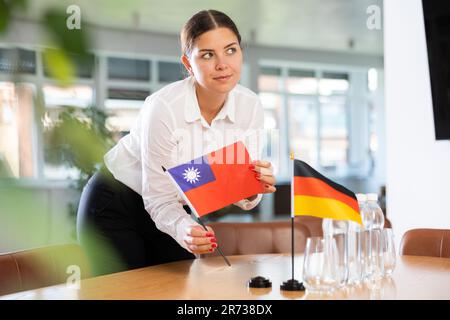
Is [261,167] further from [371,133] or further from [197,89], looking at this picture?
[371,133]

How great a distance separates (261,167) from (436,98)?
1.90 meters

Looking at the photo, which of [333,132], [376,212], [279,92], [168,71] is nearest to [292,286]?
[376,212]

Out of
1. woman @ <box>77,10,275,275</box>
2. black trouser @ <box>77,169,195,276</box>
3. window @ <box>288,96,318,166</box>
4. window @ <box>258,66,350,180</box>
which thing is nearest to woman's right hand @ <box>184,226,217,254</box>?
woman @ <box>77,10,275,275</box>

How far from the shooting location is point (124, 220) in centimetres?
214

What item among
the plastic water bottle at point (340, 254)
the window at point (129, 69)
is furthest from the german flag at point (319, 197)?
the window at point (129, 69)

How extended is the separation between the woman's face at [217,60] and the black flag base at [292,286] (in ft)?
2.51

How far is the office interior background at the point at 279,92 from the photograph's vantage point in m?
0.48

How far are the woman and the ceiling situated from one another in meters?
3.54

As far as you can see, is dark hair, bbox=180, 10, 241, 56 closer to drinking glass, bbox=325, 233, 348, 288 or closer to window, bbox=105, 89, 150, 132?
drinking glass, bbox=325, 233, 348, 288

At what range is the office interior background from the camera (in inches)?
19.0

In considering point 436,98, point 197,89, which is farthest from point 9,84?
point 436,98

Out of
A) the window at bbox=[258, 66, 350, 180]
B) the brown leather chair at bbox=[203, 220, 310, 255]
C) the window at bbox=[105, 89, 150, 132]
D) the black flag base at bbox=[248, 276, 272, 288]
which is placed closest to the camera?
the black flag base at bbox=[248, 276, 272, 288]

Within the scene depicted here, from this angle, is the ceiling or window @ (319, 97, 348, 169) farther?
window @ (319, 97, 348, 169)
